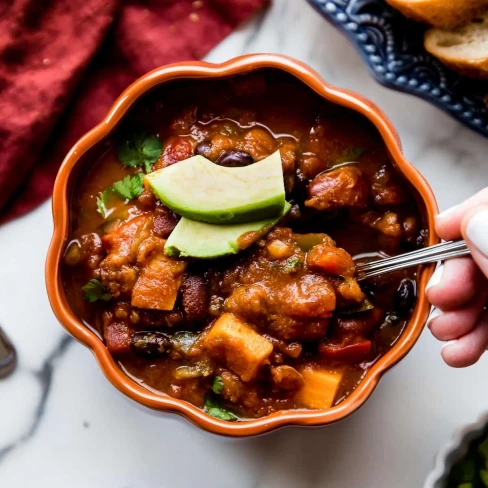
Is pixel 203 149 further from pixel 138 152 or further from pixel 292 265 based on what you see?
pixel 292 265

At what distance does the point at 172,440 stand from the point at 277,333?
640 millimetres

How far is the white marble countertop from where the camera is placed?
2783mm

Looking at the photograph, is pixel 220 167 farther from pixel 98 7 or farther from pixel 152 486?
pixel 152 486

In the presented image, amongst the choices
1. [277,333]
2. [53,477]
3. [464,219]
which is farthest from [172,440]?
[464,219]

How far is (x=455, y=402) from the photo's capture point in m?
2.79

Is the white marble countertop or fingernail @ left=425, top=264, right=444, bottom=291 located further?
the white marble countertop

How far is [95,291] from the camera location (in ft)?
8.28

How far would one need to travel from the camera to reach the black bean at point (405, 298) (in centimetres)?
249

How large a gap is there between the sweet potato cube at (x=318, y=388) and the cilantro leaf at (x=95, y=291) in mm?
647

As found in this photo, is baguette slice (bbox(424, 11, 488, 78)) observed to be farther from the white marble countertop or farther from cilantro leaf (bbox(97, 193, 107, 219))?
cilantro leaf (bbox(97, 193, 107, 219))

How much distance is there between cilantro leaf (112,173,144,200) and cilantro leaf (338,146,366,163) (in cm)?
64

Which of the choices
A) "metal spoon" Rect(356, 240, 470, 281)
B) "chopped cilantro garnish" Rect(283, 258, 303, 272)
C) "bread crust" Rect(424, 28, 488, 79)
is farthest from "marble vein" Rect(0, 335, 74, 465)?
"bread crust" Rect(424, 28, 488, 79)

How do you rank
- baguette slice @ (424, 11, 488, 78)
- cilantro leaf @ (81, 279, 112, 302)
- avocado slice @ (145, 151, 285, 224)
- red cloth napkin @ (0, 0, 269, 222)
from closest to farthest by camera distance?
avocado slice @ (145, 151, 285, 224) → cilantro leaf @ (81, 279, 112, 302) → baguette slice @ (424, 11, 488, 78) → red cloth napkin @ (0, 0, 269, 222)

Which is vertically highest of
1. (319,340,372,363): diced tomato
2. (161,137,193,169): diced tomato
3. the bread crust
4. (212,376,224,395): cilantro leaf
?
the bread crust
